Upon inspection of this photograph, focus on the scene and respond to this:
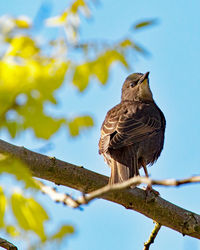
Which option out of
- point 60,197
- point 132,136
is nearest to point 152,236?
point 132,136

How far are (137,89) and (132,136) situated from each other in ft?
6.96

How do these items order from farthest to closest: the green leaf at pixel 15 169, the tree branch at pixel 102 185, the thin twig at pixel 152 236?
the thin twig at pixel 152 236
the tree branch at pixel 102 185
the green leaf at pixel 15 169

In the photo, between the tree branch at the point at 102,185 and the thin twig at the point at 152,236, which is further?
the thin twig at the point at 152,236

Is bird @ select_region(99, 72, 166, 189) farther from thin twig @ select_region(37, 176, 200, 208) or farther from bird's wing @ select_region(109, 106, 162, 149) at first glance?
thin twig @ select_region(37, 176, 200, 208)

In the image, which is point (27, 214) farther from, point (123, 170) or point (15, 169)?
point (123, 170)

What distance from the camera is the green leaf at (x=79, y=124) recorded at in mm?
3428

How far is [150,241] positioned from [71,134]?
250cm

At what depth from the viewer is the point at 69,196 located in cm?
333

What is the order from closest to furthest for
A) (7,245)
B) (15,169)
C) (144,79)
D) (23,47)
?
(15,169)
(23,47)
(7,245)
(144,79)

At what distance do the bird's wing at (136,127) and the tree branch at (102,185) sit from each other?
1.37 metres

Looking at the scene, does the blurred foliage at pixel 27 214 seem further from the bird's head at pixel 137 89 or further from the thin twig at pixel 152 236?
the bird's head at pixel 137 89

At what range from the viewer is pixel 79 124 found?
348 cm

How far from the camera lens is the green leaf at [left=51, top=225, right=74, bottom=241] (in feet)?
9.24

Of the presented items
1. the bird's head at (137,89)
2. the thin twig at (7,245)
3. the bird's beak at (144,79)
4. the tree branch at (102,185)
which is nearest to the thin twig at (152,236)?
the tree branch at (102,185)
